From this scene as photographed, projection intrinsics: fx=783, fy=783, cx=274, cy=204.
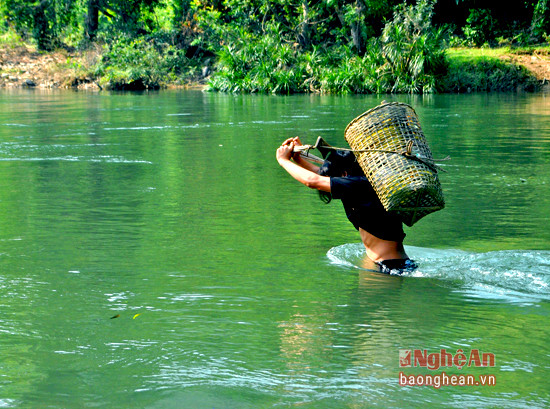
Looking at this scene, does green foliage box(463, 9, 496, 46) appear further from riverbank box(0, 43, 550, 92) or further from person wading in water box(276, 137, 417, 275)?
person wading in water box(276, 137, 417, 275)

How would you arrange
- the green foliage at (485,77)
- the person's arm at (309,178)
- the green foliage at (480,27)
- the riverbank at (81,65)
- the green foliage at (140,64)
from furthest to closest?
1. the green foliage at (140,64)
2. the green foliage at (480,27)
3. the riverbank at (81,65)
4. the green foliage at (485,77)
5. the person's arm at (309,178)

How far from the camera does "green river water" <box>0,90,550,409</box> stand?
3.54 metres

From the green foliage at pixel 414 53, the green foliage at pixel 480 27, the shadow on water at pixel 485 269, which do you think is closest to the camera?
the shadow on water at pixel 485 269

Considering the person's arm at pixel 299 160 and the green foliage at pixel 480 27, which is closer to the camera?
the person's arm at pixel 299 160

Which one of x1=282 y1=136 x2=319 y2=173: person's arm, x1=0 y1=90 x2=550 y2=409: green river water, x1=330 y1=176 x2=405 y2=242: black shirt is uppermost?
x1=282 y1=136 x2=319 y2=173: person's arm

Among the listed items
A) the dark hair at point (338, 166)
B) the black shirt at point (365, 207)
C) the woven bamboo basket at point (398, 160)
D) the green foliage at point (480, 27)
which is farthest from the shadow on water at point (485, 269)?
the green foliage at point (480, 27)

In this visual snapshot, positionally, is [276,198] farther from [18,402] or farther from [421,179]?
[18,402]

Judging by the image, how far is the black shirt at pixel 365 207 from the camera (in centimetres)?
535

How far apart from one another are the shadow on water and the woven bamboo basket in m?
0.53

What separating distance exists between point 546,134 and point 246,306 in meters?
11.3

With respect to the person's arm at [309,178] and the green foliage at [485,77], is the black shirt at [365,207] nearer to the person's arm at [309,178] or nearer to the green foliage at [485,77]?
the person's arm at [309,178]

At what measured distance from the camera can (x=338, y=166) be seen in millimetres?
5625

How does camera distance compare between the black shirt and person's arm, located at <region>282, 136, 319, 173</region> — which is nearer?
the black shirt

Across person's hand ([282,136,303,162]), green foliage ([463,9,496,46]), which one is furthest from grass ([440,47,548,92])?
person's hand ([282,136,303,162])
